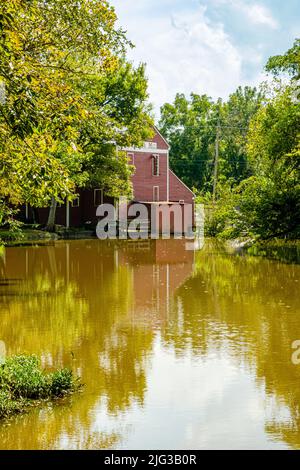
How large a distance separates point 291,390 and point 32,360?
12.4 ft

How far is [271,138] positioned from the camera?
3309cm

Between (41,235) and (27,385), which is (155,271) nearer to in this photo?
(27,385)

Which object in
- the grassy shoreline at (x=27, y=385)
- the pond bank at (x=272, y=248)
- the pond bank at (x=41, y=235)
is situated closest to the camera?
the grassy shoreline at (x=27, y=385)

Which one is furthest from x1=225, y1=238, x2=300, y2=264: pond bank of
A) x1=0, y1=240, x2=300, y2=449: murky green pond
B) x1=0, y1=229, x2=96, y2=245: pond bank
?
x1=0, y1=229, x2=96, y2=245: pond bank

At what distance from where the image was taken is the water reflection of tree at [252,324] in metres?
10.1

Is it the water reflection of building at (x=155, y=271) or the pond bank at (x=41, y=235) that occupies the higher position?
the pond bank at (x=41, y=235)

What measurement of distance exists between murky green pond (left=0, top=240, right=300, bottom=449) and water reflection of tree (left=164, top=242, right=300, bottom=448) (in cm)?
2

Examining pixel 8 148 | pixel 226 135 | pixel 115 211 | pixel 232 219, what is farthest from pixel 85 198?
pixel 8 148

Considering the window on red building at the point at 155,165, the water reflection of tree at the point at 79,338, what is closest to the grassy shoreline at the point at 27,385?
the water reflection of tree at the point at 79,338

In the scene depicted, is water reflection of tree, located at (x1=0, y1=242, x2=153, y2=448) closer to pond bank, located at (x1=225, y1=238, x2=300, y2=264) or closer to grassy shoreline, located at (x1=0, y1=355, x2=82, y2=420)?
grassy shoreline, located at (x1=0, y1=355, x2=82, y2=420)

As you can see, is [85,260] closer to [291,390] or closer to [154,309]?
[154,309]

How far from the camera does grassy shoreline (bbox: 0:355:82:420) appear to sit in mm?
8672

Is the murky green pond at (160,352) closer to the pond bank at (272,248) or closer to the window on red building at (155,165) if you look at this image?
the pond bank at (272,248)

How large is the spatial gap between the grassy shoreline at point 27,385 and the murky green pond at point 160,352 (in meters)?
0.24
